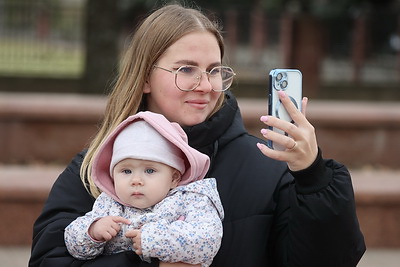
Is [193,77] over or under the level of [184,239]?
over

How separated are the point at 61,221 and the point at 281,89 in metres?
0.86

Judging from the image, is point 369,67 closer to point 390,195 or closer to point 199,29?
point 390,195

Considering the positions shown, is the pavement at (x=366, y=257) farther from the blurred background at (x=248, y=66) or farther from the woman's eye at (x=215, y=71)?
the woman's eye at (x=215, y=71)

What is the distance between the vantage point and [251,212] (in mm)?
2771

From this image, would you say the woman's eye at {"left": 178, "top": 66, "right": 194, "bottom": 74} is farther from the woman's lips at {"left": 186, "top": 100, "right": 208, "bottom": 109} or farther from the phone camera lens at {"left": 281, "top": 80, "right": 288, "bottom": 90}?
the phone camera lens at {"left": 281, "top": 80, "right": 288, "bottom": 90}

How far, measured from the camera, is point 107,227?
8.36ft

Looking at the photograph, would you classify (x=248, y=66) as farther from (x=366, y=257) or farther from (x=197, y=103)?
(x=197, y=103)

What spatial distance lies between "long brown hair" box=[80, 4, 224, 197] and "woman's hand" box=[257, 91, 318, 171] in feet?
1.61


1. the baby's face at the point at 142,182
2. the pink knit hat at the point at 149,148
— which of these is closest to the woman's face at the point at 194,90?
the pink knit hat at the point at 149,148

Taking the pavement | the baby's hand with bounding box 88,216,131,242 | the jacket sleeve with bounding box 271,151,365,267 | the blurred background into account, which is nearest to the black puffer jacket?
the jacket sleeve with bounding box 271,151,365,267

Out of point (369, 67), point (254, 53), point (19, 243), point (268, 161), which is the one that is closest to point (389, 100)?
point (369, 67)

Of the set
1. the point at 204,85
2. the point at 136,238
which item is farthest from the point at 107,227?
the point at 204,85

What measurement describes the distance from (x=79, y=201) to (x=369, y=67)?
16.0m

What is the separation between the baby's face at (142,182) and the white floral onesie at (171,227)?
1.3 inches
